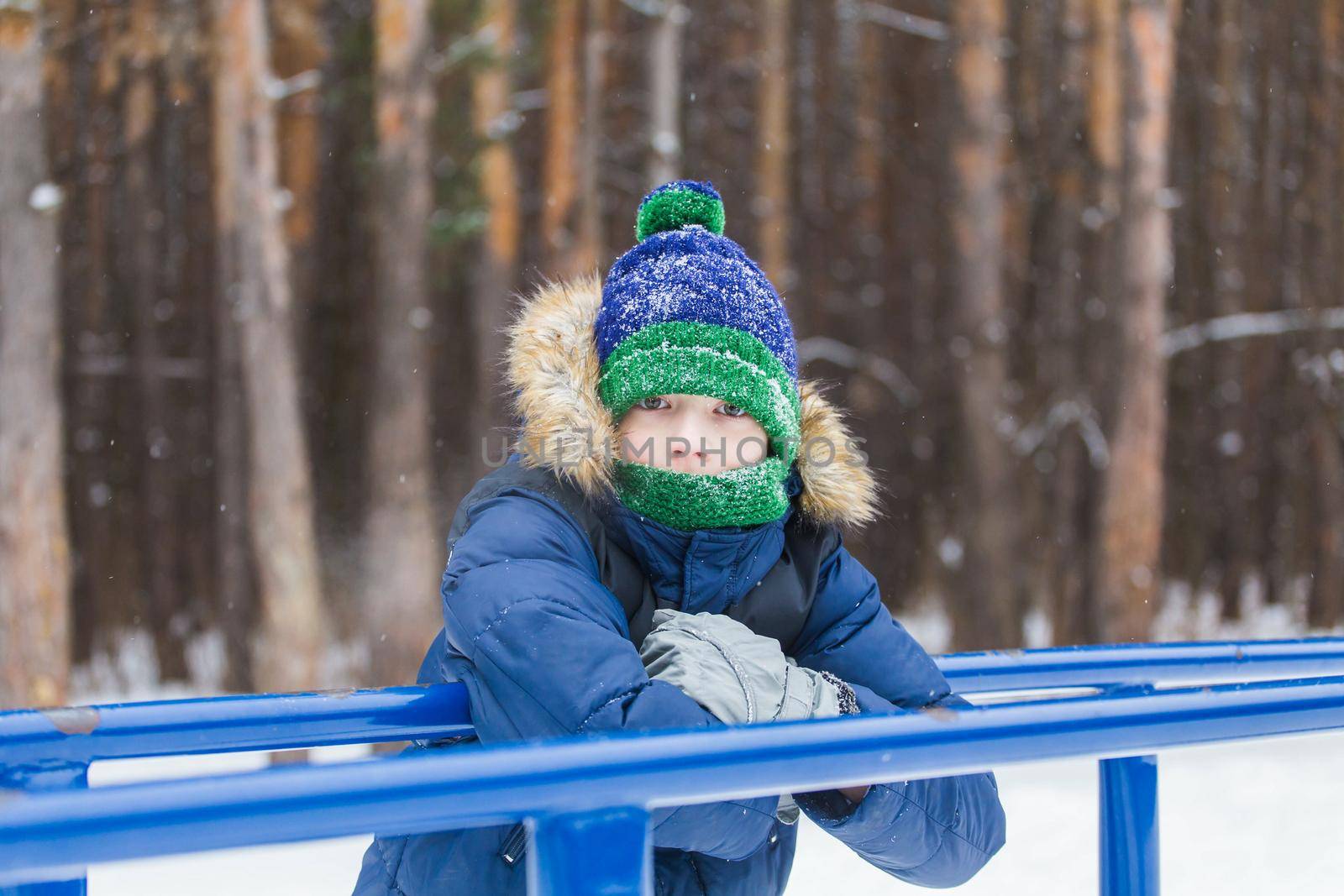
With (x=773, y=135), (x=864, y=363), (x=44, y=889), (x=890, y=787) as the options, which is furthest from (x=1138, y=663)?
(x=864, y=363)

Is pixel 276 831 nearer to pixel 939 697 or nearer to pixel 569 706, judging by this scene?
pixel 569 706

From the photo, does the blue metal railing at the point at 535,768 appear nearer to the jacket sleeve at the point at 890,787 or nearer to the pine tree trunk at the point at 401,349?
the jacket sleeve at the point at 890,787

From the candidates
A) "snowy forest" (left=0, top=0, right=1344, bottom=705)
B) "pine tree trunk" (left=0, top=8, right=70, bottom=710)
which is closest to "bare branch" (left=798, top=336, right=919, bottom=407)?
"snowy forest" (left=0, top=0, right=1344, bottom=705)

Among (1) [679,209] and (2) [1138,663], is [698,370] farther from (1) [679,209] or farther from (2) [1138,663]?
(2) [1138,663]

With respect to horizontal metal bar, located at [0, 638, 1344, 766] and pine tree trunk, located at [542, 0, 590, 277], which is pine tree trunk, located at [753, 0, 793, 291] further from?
horizontal metal bar, located at [0, 638, 1344, 766]

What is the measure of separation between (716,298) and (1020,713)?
0.81 m

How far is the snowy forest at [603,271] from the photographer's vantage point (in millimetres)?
7098

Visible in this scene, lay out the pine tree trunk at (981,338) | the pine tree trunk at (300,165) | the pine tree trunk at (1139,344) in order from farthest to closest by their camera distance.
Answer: the pine tree trunk at (300,165) → the pine tree trunk at (981,338) → the pine tree trunk at (1139,344)

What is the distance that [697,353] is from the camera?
160 cm

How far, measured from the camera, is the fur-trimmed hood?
151cm

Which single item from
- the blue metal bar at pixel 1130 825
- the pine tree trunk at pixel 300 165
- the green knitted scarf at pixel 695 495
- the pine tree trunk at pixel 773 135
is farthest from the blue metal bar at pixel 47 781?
the pine tree trunk at pixel 300 165

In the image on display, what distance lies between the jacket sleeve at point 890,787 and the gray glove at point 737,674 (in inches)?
2.7

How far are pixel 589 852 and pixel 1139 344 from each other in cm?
746

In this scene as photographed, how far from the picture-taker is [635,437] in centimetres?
162
